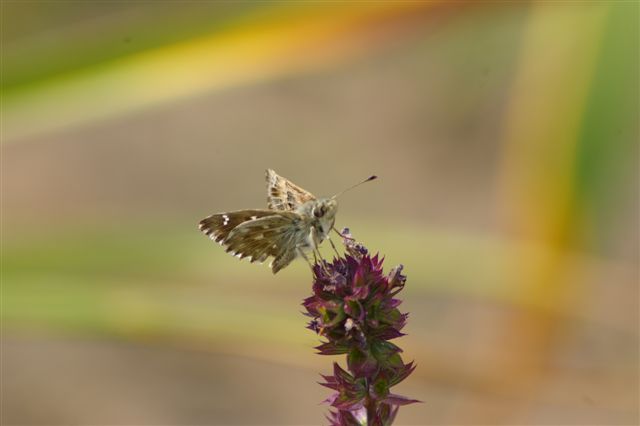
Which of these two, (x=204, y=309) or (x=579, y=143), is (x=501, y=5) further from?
(x=204, y=309)

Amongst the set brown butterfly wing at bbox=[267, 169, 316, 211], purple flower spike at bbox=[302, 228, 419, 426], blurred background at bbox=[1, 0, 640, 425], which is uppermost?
blurred background at bbox=[1, 0, 640, 425]

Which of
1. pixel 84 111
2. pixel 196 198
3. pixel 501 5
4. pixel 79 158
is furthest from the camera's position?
pixel 79 158

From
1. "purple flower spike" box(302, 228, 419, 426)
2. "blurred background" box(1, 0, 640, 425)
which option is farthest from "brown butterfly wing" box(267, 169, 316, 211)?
"blurred background" box(1, 0, 640, 425)

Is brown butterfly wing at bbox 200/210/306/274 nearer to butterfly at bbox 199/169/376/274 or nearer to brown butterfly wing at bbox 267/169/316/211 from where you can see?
butterfly at bbox 199/169/376/274

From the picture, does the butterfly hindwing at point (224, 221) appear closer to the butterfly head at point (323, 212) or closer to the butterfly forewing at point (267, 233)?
the butterfly forewing at point (267, 233)

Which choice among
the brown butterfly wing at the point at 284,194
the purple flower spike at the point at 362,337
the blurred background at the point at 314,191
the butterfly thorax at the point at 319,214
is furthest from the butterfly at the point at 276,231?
the blurred background at the point at 314,191

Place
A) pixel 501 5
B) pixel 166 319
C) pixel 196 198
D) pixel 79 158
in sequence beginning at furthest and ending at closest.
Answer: pixel 79 158
pixel 196 198
pixel 501 5
pixel 166 319

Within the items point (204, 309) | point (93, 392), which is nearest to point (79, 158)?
point (93, 392)

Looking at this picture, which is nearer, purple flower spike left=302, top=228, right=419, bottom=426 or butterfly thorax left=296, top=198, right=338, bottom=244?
purple flower spike left=302, top=228, right=419, bottom=426
